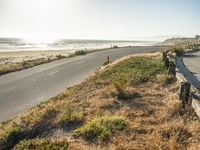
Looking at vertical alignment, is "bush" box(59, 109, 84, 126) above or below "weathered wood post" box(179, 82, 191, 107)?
below

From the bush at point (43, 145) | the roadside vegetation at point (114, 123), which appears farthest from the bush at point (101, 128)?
the bush at point (43, 145)

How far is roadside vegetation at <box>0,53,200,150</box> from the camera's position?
8.92 metres

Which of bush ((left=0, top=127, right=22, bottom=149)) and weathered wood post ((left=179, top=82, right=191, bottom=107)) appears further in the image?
weathered wood post ((left=179, top=82, right=191, bottom=107))

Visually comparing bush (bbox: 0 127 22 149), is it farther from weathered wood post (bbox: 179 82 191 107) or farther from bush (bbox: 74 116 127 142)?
weathered wood post (bbox: 179 82 191 107)

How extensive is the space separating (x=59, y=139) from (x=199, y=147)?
14.2 feet

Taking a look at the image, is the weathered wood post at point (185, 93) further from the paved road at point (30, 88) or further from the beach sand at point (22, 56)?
the beach sand at point (22, 56)

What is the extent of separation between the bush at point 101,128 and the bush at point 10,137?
Result: 97.7 inches

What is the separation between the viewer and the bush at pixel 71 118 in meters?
11.5

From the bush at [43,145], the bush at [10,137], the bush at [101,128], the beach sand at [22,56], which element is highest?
the bush at [101,128]

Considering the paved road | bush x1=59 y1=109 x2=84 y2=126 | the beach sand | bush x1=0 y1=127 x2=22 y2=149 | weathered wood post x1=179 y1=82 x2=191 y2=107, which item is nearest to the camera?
bush x1=0 y1=127 x2=22 y2=149

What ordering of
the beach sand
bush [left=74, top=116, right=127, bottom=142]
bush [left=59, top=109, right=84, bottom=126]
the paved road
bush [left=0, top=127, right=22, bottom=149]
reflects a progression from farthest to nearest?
the beach sand
the paved road
bush [left=59, top=109, right=84, bottom=126]
bush [left=0, top=127, right=22, bottom=149]
bush [left=74, top=116, right=127, bottom=142]

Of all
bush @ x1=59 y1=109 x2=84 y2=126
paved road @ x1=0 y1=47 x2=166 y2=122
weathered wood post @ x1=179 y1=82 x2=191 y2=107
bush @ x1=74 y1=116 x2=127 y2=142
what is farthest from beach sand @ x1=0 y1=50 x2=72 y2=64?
bush @ x1=74 y1=116 x2=127 y2=142

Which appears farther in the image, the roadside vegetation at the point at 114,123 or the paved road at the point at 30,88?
the paved road at the point at 30,88

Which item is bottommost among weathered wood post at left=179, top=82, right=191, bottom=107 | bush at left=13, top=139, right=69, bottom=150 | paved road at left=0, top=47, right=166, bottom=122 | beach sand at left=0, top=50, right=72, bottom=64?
beach sand at left=0, top=50, right=72, bottom=64
